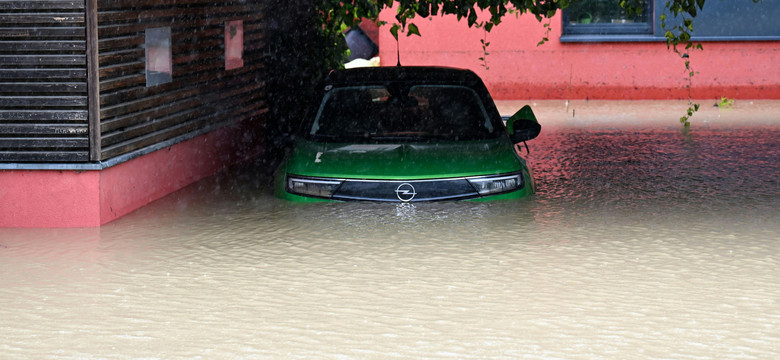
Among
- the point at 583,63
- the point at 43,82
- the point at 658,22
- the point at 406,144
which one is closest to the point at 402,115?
the point at 406,144

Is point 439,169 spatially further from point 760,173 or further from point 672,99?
point 672,99

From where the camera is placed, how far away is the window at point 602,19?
879 inches

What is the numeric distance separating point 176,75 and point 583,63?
11.6 m

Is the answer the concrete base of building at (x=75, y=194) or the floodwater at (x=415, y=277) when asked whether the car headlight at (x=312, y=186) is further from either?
the concrete base of building at (x=75, y=194)

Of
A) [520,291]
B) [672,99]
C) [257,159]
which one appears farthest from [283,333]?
[672,99]

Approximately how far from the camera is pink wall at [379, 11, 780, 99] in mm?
21531

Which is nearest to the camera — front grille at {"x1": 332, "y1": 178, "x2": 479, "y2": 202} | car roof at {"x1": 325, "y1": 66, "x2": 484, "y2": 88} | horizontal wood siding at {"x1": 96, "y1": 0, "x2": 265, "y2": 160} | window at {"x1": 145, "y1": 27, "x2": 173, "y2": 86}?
front grille at {"x1": 332, "y1": 178, "x2": 479, "y2": 202}

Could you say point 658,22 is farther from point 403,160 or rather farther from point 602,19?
point 403,160

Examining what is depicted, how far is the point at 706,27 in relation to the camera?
21719mm

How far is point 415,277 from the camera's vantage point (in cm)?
776

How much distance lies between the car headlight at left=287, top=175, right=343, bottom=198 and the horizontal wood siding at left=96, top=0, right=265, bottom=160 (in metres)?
1.46

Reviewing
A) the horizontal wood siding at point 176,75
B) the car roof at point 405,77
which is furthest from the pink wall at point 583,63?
the car roof at point 405,77

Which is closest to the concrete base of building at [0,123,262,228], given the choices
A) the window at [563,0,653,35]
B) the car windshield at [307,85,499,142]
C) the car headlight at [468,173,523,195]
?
the car windshield at [307,85,499,142]

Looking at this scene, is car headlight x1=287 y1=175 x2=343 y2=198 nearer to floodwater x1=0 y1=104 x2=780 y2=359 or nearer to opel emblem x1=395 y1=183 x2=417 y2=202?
floodwater x1=0 y1=104 x2=780 y2=359
